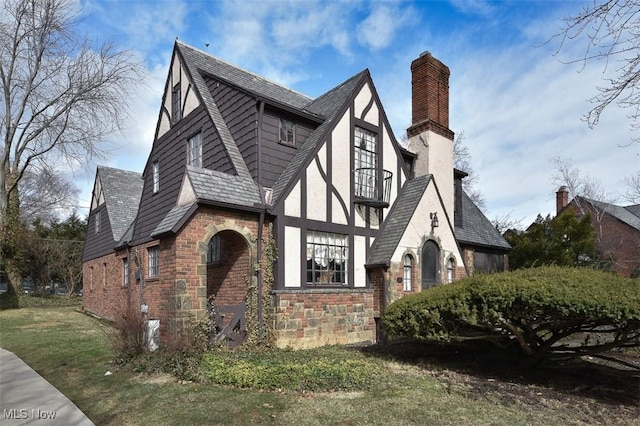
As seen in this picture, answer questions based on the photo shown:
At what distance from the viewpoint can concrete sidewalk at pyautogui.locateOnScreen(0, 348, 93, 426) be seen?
17.4 feet

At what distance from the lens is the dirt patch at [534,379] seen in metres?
6.11

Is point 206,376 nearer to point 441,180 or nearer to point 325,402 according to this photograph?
point 325,402

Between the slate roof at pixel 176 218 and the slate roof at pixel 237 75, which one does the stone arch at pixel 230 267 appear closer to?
the slate roof at pixel 176 218

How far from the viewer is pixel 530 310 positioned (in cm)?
677

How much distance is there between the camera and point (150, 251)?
564 inches

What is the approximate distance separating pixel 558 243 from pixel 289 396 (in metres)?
17.3

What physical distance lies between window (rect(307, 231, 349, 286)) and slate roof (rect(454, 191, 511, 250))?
5.87m

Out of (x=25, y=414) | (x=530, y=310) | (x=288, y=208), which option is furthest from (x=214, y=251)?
(x=530, y=310)

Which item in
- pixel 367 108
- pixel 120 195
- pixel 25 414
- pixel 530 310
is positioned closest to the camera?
pixel 25 414

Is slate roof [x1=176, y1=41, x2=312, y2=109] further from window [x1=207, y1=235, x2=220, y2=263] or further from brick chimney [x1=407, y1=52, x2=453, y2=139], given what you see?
window [x1=207, y1=235, x2=220, y2=263]

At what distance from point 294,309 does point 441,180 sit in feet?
26.4

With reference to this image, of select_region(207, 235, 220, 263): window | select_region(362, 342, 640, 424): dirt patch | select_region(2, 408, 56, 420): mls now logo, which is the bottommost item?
select_region(362, 342, 640, 424): dirt patch

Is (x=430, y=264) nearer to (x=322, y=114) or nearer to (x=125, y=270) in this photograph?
(x=322, y=114)

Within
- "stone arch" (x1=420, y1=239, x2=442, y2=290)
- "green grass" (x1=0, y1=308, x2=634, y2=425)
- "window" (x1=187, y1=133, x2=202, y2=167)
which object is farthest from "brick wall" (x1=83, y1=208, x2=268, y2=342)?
"stone arch" (x1=420, y1=239, x2=442, y2=290)
